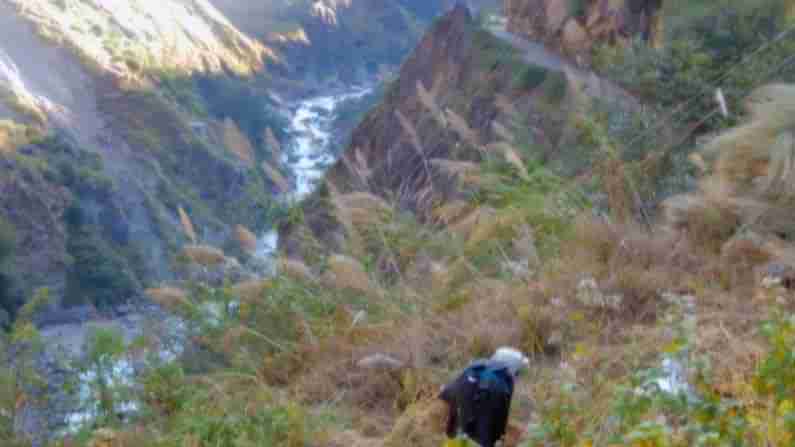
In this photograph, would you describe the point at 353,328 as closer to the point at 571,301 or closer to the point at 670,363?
the point at 571,301

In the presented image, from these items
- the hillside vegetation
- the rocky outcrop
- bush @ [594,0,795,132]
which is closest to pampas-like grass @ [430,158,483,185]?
the hillside vegetation

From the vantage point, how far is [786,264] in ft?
12.6

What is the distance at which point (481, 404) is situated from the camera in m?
3.27

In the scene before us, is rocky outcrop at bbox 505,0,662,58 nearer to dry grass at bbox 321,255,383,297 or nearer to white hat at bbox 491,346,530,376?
dry grass at bbox 321,255,383,297

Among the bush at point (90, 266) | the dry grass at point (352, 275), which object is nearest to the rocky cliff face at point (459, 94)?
the dry grass at point (352, 275)

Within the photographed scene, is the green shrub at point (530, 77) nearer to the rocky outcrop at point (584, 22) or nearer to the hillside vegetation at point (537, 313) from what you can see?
the rocky outcrop at point (584, 22)

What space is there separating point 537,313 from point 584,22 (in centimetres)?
2170

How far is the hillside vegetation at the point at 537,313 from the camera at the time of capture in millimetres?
2680

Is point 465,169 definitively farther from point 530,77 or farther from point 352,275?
point 530,77

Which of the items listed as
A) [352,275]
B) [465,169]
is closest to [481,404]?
[352,275]

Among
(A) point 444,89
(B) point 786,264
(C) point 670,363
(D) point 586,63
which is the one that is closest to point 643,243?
(B) point 786,264

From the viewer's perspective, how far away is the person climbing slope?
3.27 meters

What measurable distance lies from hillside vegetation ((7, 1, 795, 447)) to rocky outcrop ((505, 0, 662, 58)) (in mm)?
14091

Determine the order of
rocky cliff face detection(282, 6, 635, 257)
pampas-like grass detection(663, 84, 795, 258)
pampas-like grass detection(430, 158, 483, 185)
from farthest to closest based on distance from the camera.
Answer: rocky cliff face detection(282, 6, 635, 257) → pampas-like grass detection(430, 158, 483, 185) → pampas-like grass detection(663, 84, 795, 258)
